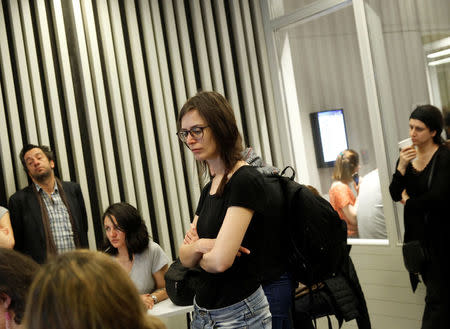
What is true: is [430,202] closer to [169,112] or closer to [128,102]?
[169,112]

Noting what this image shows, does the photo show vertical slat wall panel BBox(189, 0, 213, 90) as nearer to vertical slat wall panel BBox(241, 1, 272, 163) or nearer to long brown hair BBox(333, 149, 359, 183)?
vertical slat wall panel BBox(241, 1, 272, 163)

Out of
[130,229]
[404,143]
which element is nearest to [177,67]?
[130,229]

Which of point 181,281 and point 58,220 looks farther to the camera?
A: point 58,220

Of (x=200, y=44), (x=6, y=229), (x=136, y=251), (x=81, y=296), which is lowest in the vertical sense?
(x=136, y=251)

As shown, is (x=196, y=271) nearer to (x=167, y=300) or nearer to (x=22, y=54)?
(x=167, y=300)

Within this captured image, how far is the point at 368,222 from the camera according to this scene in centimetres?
479

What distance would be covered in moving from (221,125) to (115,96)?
2.77 metres

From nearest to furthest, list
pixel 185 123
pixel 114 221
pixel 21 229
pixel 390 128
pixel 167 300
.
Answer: pixel 185 123
pixel 167 300
pixel 114 221
pixel 21 229
pixel 390 128

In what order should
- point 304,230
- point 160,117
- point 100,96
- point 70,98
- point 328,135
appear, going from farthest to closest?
point 328,135
point 160,117
point 100,96
point 70,98
point 304,230

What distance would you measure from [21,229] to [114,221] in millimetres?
864

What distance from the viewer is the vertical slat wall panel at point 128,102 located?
15.7 feet

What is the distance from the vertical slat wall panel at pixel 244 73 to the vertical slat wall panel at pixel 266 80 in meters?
0.17

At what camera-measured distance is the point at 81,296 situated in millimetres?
1006

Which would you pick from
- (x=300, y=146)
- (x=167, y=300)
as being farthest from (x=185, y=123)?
(x=300, y=146)
